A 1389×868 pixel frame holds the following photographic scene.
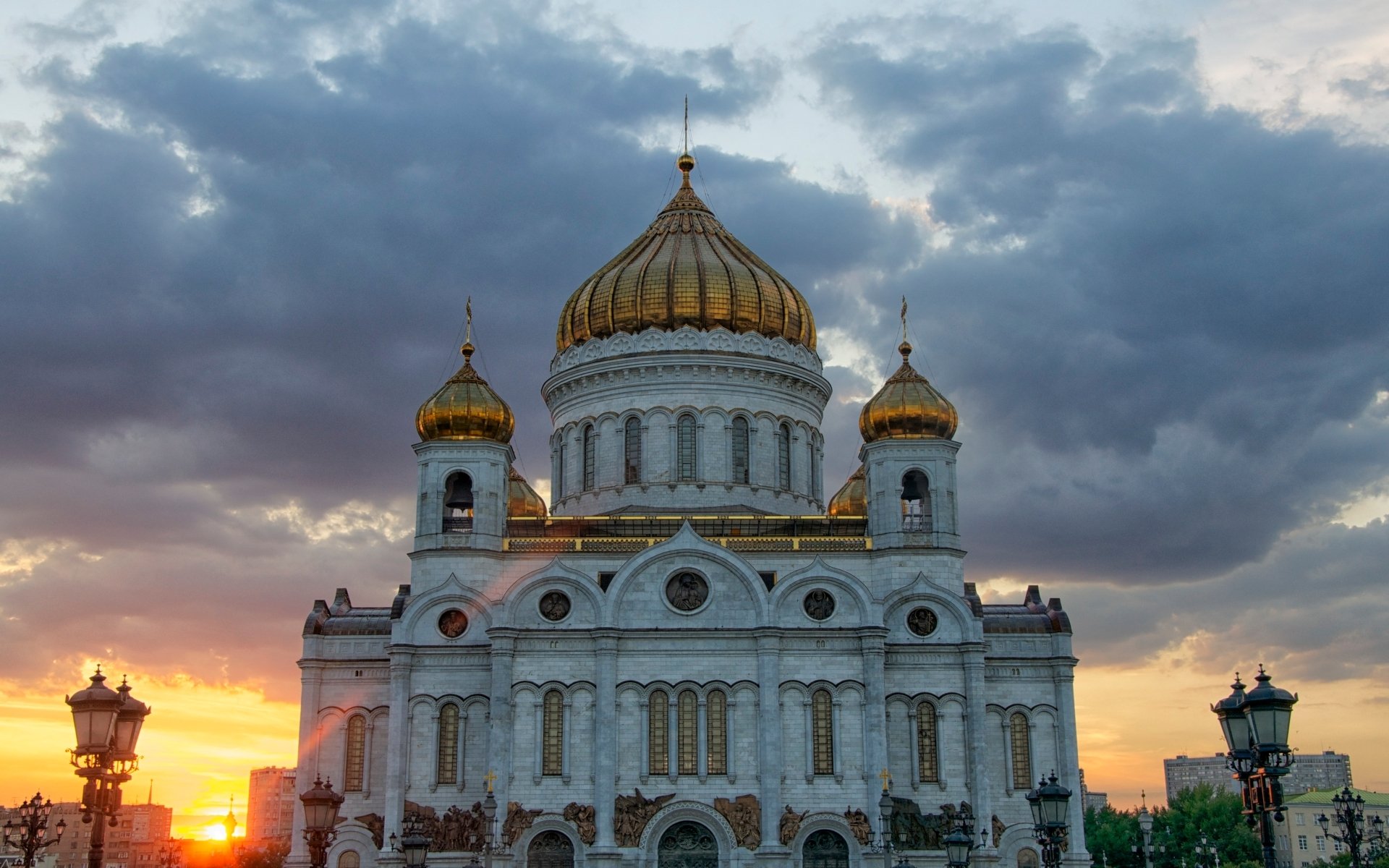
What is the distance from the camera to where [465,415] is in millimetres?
39000

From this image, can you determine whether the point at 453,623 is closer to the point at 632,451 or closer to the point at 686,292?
the point at 632,451

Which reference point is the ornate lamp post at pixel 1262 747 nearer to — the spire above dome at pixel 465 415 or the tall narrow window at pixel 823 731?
the tall narrow window at pixel 823 731

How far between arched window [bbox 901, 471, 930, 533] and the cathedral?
0.10 metres

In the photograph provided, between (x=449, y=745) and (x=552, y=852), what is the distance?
385cm

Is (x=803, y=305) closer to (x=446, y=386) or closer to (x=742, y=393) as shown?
(x=742, y=393)

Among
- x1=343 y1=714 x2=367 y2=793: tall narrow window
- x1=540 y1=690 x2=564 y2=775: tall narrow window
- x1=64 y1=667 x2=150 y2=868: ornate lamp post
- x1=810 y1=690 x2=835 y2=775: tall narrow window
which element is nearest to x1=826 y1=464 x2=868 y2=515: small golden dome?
x1=810 y1=690 x2=835 y2=775: tall narrow window

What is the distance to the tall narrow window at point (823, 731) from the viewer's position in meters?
35.8

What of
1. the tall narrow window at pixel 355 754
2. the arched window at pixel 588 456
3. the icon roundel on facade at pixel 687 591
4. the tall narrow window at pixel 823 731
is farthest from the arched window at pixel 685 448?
the tall narrow window at pixel 355 754

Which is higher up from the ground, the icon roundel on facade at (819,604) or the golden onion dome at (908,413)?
the golden onion dome at (908,413)

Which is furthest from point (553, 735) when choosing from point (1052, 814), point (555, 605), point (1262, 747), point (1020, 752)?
point (1262, 747)

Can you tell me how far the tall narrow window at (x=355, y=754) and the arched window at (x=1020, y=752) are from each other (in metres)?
16.5

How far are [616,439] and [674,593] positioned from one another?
21.7 feet

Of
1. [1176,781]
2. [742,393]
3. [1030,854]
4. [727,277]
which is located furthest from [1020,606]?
[1176,781]

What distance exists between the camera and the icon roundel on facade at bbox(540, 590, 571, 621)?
36.8m
